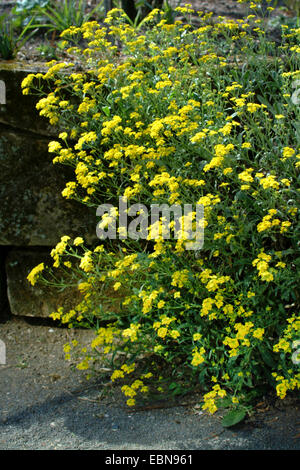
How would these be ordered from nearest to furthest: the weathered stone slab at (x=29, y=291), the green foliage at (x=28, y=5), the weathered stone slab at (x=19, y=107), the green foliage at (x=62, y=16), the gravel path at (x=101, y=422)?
the gravel path at (x=101, y=422)
the weathered stone slab at (x=19, y=107)
the weathered stone slab at (x=29, y=291)
the green foliage at (x=62, y=16)
the green foliage at (x=28, y=5)

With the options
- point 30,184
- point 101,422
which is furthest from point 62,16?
point 101,422

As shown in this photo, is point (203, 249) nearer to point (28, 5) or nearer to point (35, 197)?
point (35, 197)

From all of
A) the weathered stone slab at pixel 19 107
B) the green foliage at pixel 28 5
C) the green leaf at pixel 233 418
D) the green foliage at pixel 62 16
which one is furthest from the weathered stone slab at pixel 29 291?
the green foliage at pixel 28 5

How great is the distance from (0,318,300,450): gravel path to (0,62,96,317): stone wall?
0.75m

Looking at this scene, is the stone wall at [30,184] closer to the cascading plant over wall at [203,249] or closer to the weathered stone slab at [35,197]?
the weathered stone slab at [35,197]

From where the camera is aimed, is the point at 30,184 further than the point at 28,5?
No

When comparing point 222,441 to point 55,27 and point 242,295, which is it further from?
point 55,27

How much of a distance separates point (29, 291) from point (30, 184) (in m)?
0.72

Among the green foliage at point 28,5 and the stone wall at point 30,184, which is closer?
the stone wall at point 30,184

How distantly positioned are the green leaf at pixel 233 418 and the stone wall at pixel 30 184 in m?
1.45

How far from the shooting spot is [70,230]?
3648 millimetres

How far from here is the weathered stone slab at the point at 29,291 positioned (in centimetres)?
376

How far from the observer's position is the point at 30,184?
12.0 feet

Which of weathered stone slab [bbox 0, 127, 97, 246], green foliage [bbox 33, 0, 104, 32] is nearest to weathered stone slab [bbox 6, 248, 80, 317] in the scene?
weathered stone slab [bbox 0, 127, 97, 246]
